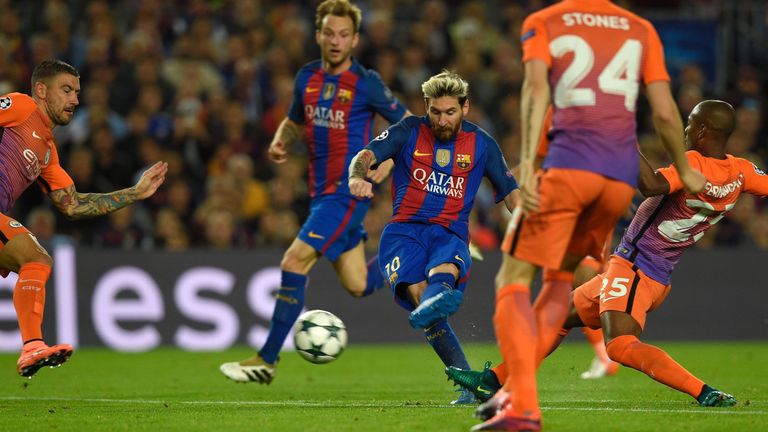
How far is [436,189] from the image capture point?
8023 mm

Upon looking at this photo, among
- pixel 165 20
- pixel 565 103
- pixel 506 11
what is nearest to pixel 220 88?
pixel 165 20

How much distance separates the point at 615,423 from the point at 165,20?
12120 millimetres

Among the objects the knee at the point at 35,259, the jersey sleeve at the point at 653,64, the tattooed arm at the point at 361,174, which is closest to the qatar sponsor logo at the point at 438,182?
the tattooed arm at the point at 361,174

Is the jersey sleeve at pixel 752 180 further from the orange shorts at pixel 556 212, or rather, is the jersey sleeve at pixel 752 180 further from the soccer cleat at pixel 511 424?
the soccer cleat at pixel 511 424

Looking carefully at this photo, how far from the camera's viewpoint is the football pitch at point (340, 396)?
21.8ft

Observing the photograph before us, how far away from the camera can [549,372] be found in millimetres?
9859

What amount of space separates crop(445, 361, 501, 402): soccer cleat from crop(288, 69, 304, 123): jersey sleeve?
307 centimetres

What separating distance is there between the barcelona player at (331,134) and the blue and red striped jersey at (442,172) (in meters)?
1.42

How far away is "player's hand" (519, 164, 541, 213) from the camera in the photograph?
19.2 ft

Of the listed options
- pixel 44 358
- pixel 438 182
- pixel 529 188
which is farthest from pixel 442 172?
pixel 44 358

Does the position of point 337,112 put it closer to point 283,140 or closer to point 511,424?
point 283,140

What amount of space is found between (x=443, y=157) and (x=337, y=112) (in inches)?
71.4

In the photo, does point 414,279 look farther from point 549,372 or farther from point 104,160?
point 104,160

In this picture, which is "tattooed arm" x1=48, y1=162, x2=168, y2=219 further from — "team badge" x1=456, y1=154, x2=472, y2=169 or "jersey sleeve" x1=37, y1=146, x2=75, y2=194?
"team badge" x1=456, y1=154, x2=472, y2=169
